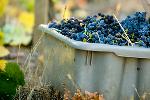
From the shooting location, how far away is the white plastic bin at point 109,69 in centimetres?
253

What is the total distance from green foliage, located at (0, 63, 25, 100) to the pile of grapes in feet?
1.08

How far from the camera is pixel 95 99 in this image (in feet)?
8.11

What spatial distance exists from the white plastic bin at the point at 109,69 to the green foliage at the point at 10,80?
0.30 metres

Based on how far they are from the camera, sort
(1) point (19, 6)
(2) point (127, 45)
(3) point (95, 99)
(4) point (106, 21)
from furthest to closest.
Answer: (1) point (19, 6)
(4) point (106, 21)
(2) point (127, 45)
(3) point (95, 99)

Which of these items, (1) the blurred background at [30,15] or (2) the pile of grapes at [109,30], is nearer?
(2) the pile of grapes at [109,30]

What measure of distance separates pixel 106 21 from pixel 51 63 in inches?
15.2

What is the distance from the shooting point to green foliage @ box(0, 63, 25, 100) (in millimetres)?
2746

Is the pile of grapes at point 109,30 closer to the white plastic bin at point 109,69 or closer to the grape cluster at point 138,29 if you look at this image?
the grape cluster at point 138,29

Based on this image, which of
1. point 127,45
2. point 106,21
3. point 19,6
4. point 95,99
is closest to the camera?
point 95,99

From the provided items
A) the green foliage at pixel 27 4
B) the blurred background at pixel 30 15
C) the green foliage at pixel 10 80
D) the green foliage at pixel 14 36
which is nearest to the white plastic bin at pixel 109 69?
the green foliage at pixel 10 80

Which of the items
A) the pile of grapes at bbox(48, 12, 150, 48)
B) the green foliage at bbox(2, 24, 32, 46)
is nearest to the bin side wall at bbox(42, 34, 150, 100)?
the pile of grapes at bbox(48, 12, 150, 48)

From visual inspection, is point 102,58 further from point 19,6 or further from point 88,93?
point 19,6

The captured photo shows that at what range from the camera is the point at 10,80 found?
9.09 feet

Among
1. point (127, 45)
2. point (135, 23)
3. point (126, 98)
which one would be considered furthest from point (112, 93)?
point (135, 23)
